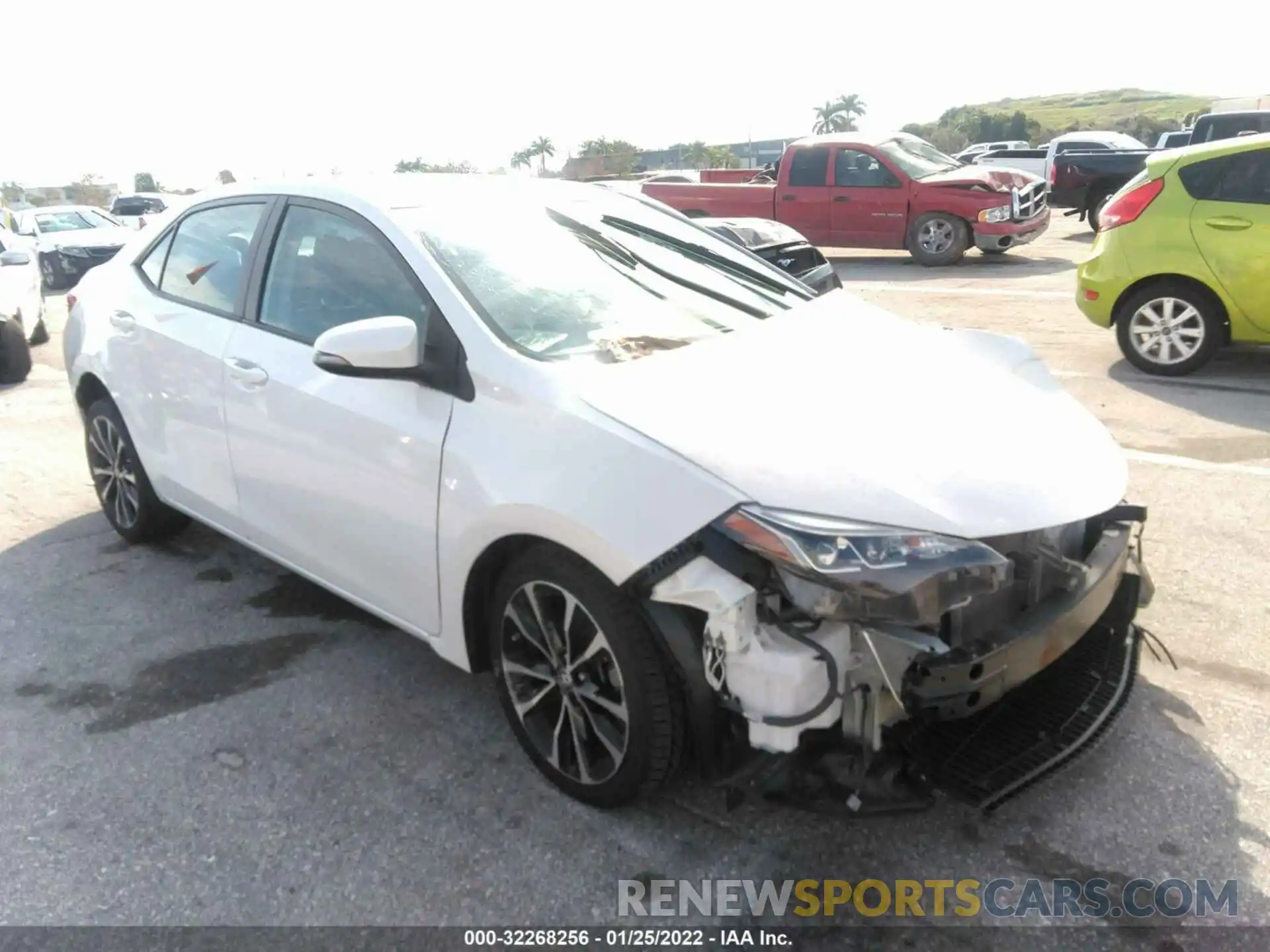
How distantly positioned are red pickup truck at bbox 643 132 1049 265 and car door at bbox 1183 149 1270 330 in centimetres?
776

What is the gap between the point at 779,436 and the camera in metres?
2.48

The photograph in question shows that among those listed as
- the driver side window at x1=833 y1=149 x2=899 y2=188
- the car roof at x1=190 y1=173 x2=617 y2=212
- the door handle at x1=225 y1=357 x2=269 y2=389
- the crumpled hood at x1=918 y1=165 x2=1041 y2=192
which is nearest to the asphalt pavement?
the door handle at x1=225 y1=357 x2=269 y2=389

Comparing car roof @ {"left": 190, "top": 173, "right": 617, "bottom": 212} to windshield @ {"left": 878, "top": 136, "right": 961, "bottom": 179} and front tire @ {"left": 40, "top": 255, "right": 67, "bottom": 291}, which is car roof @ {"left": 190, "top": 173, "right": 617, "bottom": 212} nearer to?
windshield @ {"left": 878, "top": 136, "right": 961, "bottom": 179}

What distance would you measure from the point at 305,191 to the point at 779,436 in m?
2.11

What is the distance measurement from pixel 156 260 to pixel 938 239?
1264 centimetres

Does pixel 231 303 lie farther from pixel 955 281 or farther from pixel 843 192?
pixel 843 192

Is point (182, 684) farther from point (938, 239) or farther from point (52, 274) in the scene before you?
point (52, 274)

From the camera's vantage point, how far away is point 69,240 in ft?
61.8

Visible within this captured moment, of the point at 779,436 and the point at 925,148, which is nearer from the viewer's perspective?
the point at 779,436

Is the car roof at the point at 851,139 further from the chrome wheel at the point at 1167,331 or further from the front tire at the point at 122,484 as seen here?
the front tire at the point at 122,484

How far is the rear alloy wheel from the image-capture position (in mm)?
7109

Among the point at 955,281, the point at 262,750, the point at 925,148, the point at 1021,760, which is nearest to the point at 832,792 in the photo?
the point at 1021,760

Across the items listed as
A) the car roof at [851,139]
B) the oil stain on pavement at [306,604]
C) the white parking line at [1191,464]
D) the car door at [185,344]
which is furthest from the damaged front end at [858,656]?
the car roof at [851,139]

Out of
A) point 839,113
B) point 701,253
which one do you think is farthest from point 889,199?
point 839,113
